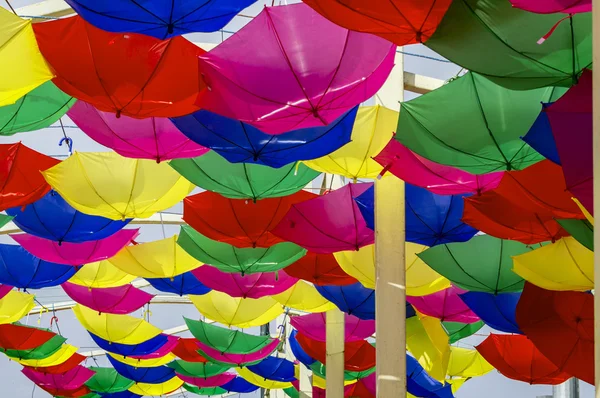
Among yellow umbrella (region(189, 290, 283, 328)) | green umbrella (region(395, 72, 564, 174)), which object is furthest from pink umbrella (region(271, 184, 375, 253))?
yellow umbrella (region(189, 290, 283, 328))

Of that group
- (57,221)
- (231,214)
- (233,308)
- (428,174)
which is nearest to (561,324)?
(428,174)

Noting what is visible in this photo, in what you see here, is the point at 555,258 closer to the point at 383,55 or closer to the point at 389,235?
the point at 389,235

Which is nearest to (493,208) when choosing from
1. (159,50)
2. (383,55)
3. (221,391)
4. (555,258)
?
(555,258)

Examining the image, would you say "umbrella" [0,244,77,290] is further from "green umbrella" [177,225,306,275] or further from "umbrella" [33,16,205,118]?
"umbrella" [33,16,205,118]

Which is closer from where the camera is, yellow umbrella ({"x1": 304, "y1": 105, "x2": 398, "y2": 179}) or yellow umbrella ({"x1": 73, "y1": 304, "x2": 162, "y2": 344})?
yellow umbrella ({"x1": 304, "y1": 105, "x2": 398, "y2": 179})

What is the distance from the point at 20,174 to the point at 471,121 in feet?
15.0

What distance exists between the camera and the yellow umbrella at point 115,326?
53.2 feet

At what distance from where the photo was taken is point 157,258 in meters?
11.7

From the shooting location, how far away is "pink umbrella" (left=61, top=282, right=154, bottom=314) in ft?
46.3

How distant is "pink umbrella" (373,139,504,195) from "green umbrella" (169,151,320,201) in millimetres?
1214

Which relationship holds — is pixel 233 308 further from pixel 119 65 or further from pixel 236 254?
pixel 119 65

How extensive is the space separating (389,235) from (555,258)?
65.8 inches

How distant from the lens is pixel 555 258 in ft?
29.0

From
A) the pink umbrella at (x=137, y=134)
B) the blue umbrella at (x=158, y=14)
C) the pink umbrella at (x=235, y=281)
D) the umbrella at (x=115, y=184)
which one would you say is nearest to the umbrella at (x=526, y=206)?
the pink umbrella at (x=137, y=134)
